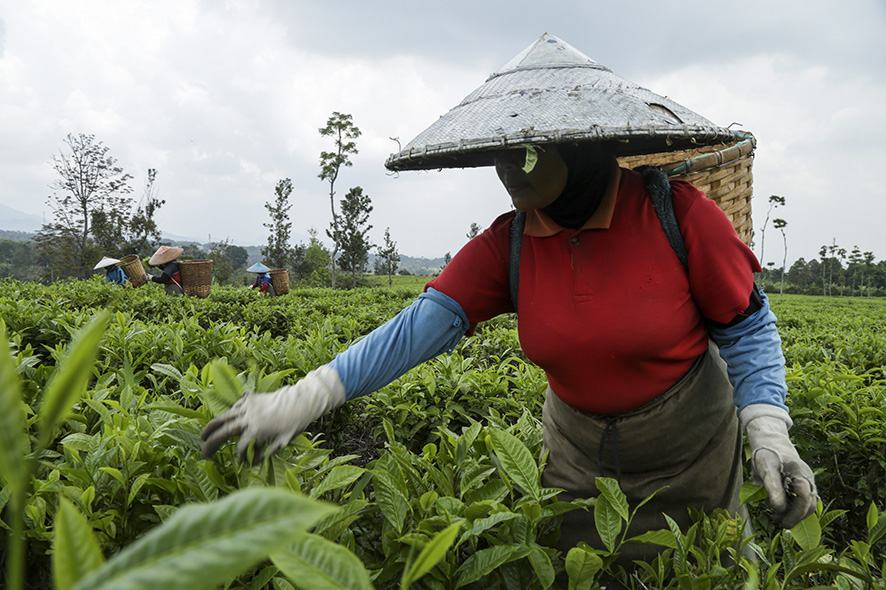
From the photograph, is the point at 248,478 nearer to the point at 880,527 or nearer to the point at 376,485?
the point at 376,485

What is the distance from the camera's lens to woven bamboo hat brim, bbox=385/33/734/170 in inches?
47.8

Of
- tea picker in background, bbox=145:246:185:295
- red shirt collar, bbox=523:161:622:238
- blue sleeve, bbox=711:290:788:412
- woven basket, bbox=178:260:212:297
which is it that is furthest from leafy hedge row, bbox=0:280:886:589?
tea picker in background, bbox=145:246:185:295

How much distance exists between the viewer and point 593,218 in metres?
1.57

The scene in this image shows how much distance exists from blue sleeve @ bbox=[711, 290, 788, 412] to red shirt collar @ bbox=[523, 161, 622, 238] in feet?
1.62

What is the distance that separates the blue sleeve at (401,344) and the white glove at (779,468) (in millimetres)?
895

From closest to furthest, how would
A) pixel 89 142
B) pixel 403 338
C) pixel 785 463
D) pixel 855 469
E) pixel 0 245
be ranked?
pixel 785 463
pixel 403 338
pixel 855 469
pixel 89 142
pixel 0 245

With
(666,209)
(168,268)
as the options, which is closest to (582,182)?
(666,209)

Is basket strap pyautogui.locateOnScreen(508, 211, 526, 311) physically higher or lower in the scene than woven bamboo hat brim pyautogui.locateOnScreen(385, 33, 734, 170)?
lower

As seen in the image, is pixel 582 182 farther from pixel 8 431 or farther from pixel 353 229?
pixel 353 229

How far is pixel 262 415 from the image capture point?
1.03 metres

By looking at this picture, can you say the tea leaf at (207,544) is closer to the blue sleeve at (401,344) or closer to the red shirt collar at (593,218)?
the blue sleeve at (401,344)

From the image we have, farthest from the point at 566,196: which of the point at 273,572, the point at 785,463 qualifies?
the point at 273,572

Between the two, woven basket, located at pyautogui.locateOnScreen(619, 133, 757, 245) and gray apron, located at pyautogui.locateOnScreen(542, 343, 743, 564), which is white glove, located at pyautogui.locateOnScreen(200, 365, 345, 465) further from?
woven basket, located at pyautogui.locateOnScreen(619, 133, 757, 245)

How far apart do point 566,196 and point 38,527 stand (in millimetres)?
1496
